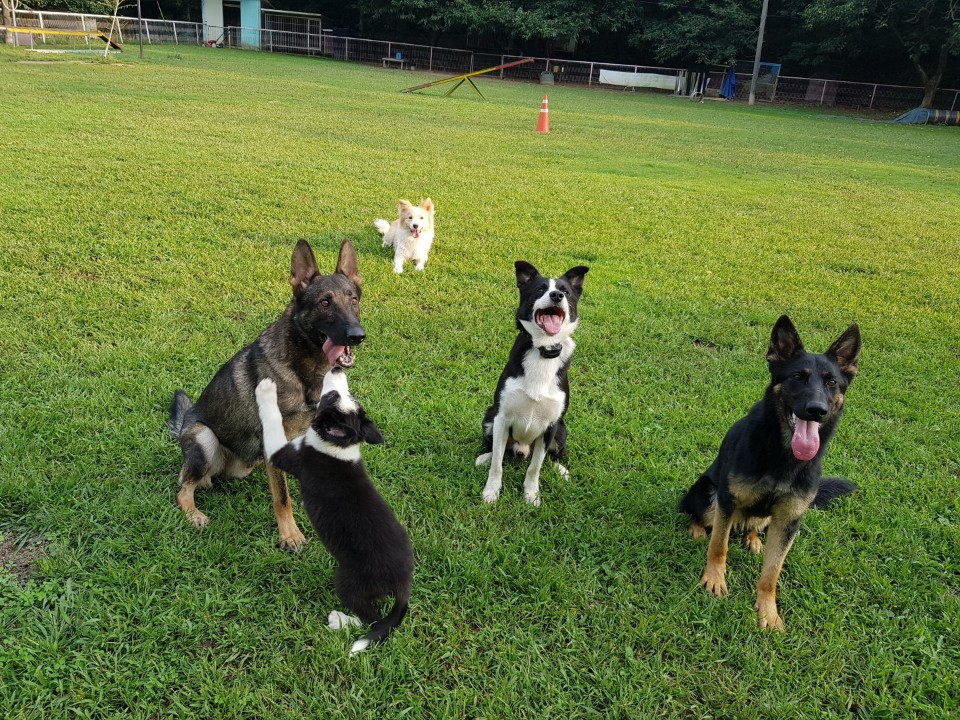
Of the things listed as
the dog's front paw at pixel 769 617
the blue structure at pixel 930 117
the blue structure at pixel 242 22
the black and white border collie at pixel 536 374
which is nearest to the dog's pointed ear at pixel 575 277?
the black and white border collie at pixel 536 374

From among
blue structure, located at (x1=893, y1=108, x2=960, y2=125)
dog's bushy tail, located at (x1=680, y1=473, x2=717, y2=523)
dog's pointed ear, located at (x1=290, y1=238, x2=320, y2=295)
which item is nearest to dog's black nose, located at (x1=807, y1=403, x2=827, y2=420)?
dog's bushy tail, located at (x1=680, y1=473, x2=717, y2=523)

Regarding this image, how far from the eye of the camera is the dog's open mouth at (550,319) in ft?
11.4

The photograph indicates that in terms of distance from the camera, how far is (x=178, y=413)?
3.82 meters

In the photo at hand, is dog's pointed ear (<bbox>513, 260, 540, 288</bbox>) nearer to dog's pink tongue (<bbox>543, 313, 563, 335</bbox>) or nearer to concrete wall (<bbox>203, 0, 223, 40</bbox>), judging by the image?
dog's pink tongue (<bbox>543, 313, 563, 335</bbox>)

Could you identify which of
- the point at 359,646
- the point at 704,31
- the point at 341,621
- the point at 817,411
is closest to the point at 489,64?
the point at 704,31

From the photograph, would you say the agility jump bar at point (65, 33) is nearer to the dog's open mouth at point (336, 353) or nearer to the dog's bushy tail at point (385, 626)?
the dog's open mouth at point (336, 353)

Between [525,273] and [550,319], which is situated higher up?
[525,273]

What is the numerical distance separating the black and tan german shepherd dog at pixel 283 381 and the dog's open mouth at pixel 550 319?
0.96 m

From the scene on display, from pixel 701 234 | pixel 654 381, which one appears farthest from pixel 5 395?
pixel 701 234

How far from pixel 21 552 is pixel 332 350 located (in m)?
1.73

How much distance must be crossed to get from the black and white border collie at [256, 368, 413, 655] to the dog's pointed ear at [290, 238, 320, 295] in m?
0.66

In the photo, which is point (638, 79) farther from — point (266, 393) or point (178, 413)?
point (266, 393)

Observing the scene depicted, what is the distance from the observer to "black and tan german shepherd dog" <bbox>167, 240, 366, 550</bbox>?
3311 millimetres

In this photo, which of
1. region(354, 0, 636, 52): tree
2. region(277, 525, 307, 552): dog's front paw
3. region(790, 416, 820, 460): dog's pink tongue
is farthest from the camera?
region(354, 0, 636, 52): tree
